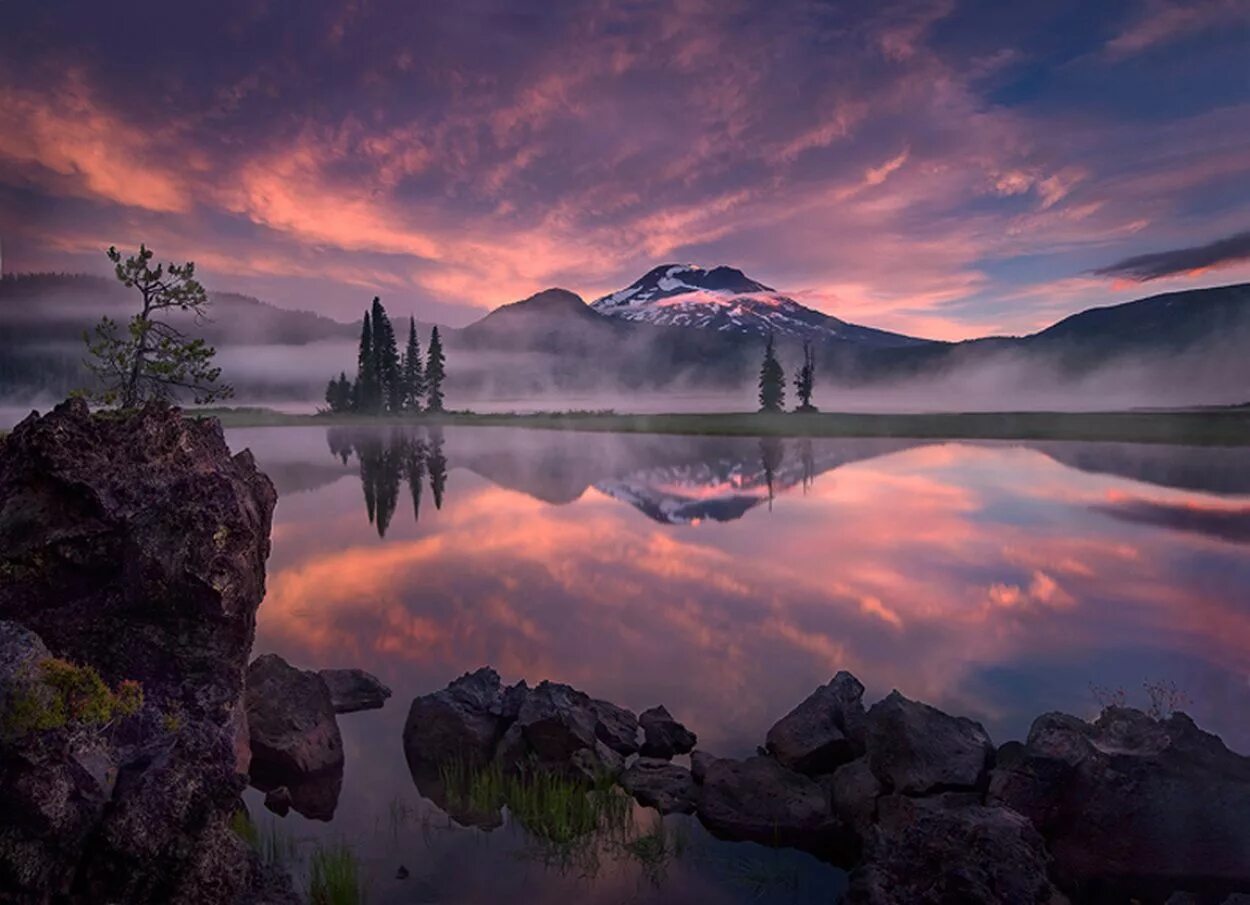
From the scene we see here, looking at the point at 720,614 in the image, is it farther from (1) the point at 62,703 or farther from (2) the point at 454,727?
(1) the point at 62,703

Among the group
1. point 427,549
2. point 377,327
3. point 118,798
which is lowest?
point 427,549

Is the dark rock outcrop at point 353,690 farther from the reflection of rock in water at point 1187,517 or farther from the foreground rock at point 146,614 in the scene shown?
the reflection of rock in water at point 1187,517

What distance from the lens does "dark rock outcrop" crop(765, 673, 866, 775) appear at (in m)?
13.1

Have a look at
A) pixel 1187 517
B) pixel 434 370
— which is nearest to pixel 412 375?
pixel 434 370

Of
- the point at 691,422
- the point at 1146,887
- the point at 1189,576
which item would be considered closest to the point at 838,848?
the point at 1146,887

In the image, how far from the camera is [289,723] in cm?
1359

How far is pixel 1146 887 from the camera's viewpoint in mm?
9734

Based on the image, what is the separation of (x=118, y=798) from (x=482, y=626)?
1589cm

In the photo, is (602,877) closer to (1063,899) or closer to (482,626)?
(1063,899)

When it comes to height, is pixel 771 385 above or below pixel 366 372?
below

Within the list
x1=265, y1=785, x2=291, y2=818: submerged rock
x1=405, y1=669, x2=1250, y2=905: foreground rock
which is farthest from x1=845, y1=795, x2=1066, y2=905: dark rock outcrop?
x1=265, y1=785, x2=291, y2=818: submerged rock

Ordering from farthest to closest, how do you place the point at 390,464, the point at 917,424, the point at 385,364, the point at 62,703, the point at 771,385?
1. the point at 385,364
2. the point at 771,385
3. the point at 917,424
4. the point at 390,464
5. the point at 62,703

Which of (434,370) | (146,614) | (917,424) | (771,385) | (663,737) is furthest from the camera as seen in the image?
(434,370)

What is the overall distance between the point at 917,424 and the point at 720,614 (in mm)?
111789
